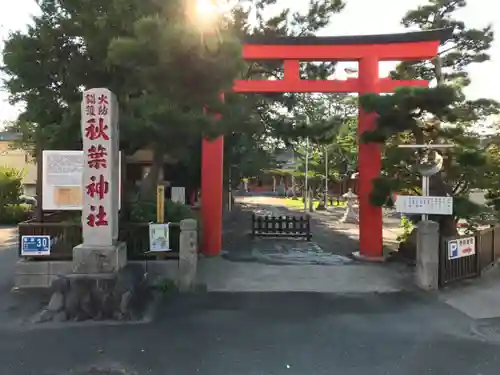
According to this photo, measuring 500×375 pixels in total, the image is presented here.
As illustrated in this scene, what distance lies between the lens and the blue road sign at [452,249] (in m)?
9.82

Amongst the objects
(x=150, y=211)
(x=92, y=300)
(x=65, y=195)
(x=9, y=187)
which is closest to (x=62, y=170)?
(x=65, y=195)

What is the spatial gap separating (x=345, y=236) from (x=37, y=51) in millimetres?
12310

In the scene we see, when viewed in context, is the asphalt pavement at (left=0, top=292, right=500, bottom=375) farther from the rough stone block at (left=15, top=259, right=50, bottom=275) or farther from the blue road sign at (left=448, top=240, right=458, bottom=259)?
the rough stone block at (left=15, top=259, right=50, bottom=275)

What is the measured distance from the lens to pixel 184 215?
1173 centimetres

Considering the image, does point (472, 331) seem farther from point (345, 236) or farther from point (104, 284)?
point (345, 236)

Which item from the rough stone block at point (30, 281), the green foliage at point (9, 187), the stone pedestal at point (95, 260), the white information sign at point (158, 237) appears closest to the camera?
the stone pedestal at point (95, 260)

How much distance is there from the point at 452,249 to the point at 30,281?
8479 millimetres

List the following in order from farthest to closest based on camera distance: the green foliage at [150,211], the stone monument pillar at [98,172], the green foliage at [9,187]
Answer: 1. the green foliage at [9,187]
2. the green foliage at [150,211]
3. the stone monument pillar at [98,172]

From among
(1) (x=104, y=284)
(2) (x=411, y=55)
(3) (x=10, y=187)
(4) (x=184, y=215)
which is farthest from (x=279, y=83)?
(3) (x=10, y=187)

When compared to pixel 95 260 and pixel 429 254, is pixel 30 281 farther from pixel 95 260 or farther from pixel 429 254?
pixel 429 254

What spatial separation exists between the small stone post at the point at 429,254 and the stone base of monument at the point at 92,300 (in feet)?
17.8

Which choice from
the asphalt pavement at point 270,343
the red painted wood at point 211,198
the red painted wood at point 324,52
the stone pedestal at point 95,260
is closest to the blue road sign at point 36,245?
the stone pedestal at point 95,260

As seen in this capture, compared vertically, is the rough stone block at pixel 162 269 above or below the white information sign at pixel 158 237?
below

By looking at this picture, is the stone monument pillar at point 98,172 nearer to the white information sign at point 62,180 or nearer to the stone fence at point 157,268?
the stone fence at point 157,268
